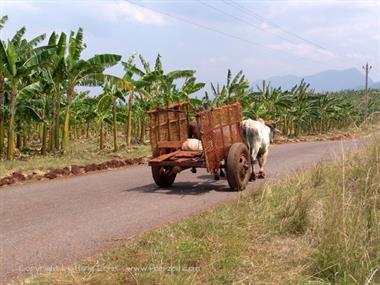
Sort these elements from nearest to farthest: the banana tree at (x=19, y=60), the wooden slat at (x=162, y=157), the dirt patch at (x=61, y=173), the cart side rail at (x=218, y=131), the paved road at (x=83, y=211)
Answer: the paved road at (x=83, y=211), the cart side rail at (x=218, y=131), the wooden slat at (x=162, y=157), the dirt patch at (x=61, y=173), the banana tree at (x=19, y=60)

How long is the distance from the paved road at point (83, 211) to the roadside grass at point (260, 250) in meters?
0.60

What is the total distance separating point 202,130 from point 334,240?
4437mm

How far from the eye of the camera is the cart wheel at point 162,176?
9.90 m

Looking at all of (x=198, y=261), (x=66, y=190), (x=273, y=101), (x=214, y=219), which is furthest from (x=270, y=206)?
(x=273, y=101)

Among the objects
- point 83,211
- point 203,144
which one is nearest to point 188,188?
point 203,144

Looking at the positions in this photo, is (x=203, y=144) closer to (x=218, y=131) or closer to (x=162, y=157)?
(x=218, y=131)

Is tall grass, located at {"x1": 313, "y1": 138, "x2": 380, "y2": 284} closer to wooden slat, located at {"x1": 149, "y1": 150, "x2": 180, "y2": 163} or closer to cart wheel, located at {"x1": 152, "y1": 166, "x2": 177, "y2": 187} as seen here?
wooden slat, located at {"x1": 149, "y1": 150, "x2": 180, "y2": 163}

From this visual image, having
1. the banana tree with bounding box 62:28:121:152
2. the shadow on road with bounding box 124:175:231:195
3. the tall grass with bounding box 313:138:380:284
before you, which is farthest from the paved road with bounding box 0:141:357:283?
the banana tree with bounding box 62:28:121:152

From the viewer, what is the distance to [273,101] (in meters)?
Result: 38.5

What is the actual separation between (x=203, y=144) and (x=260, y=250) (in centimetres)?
378

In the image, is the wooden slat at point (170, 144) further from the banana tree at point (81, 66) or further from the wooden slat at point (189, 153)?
the banana tree at point (81, 66)

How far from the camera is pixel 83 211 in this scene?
25.3ft

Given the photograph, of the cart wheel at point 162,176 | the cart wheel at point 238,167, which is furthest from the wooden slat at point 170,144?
the cart wheel at point 238,167

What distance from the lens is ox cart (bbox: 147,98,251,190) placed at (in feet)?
29.5
